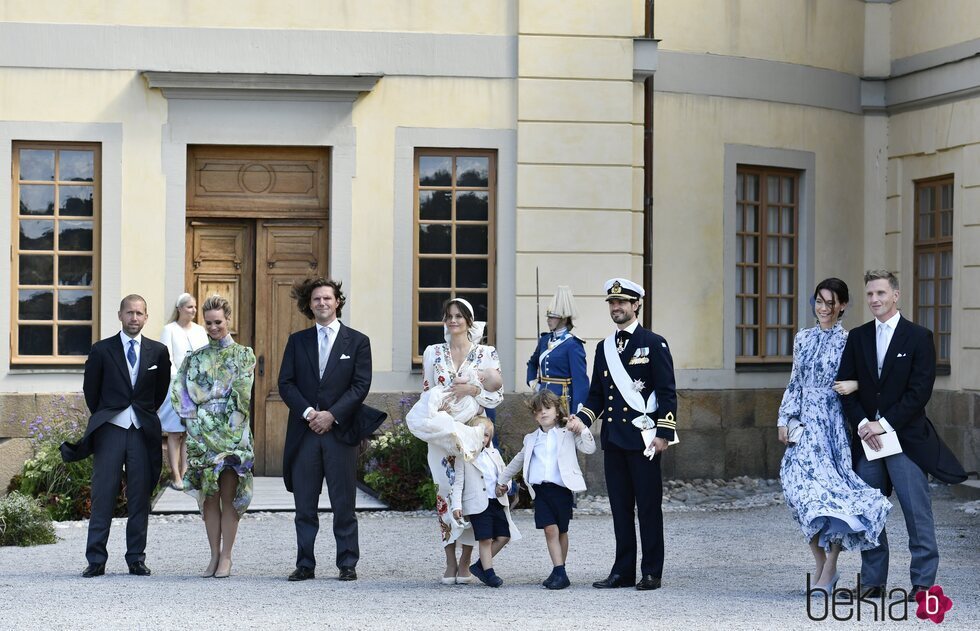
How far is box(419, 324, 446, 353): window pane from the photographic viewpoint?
44.0 ft

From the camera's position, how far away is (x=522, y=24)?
13.2 m

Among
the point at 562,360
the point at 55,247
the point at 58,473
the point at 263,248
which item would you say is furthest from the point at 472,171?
the point at 58,473

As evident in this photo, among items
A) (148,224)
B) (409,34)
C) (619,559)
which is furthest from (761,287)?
(619,559)

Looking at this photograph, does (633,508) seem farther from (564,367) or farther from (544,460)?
(564,367)

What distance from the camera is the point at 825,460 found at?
8320mm

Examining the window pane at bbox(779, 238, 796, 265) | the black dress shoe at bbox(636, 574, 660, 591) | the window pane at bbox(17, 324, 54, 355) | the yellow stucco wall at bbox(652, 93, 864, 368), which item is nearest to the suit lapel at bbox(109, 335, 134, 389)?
the black dress shoe at bbox(636, 574, 660, 591)

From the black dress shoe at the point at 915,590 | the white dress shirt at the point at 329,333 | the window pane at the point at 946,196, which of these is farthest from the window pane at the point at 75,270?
the window pane at the point at 946,196

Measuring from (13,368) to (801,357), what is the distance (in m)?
7.09

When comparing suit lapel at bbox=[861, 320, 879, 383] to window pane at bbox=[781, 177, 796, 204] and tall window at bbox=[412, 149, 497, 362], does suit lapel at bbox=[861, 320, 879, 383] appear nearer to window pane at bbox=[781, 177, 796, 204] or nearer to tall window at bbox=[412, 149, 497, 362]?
tall window at bbox=[412, 149, 497, 362]

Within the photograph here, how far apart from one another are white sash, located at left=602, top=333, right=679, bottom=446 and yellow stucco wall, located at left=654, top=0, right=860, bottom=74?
5.76 metres

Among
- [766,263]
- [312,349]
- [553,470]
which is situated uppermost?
[766,263]

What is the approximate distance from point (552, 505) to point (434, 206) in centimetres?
520

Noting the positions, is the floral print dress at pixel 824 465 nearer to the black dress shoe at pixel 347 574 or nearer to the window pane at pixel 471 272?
the black dress shoe at pixel 347 574

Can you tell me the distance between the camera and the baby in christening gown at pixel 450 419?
884 cm
